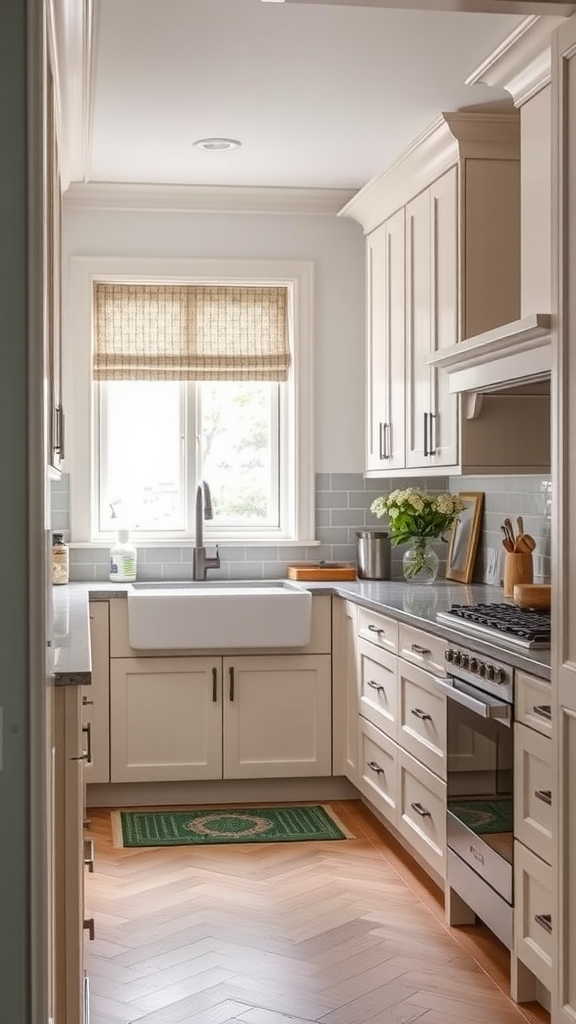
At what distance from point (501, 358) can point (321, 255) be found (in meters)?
2.35

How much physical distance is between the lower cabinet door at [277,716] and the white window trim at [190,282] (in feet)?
2.50

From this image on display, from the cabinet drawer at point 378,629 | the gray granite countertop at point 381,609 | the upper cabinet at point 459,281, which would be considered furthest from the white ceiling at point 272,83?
the cabinet drawer at point 378,629

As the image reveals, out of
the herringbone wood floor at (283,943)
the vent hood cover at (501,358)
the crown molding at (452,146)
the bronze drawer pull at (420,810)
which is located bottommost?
the herringbone wood floor at (283,943)

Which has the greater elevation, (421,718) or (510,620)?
(510,620)

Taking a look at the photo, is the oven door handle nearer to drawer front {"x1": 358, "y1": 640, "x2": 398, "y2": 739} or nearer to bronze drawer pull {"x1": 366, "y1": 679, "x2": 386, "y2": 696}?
drawer front {"x1": 358, "y1": 640, "x2": 398, "y2": 739}

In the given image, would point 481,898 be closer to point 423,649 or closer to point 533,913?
point 533,913

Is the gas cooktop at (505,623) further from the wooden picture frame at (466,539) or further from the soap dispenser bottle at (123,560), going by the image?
the soap dispenser bottle at (123,560)

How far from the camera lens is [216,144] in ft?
15.4

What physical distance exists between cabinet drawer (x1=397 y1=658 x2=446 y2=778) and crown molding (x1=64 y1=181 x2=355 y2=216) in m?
2.42

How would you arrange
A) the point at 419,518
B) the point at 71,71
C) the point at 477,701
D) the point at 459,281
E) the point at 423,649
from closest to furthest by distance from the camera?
the point at 477,701 → the point at 71,71 → the point at 423,649 → the point at 459,281 → the point at 419,518

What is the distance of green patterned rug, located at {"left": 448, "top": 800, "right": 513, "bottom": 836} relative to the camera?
10.2 feet

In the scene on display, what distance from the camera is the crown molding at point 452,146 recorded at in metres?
4.20

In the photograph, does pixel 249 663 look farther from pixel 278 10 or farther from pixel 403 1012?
pixel 278 10

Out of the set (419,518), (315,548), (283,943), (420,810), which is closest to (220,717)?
(315,548)
